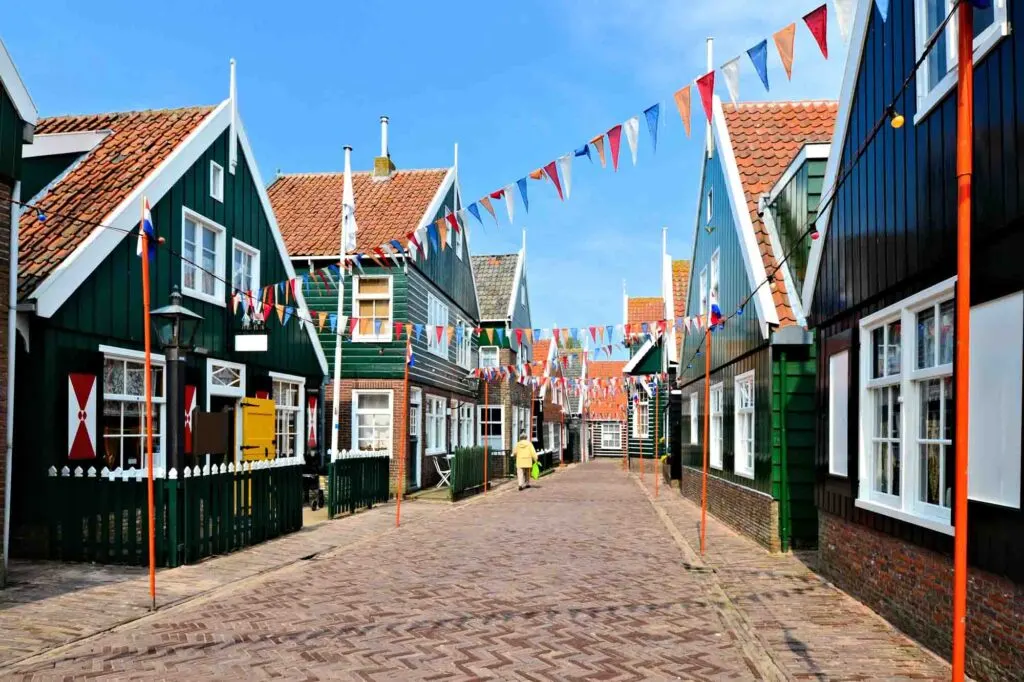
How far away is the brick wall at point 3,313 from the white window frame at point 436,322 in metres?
14.5

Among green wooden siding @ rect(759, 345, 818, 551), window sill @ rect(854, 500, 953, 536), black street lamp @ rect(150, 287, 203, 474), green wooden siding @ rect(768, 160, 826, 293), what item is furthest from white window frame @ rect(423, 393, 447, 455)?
window sill @ rect(854, 500, 953, 536)

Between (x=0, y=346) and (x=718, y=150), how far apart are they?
12.1 m

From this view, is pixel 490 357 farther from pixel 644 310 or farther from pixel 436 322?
pixel 644 310

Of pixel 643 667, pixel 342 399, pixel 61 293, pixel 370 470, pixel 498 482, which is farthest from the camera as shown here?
pixel 498 482

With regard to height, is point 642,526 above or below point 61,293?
below

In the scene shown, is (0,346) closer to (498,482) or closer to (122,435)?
(122,435)

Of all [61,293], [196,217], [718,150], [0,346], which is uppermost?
[718,150]

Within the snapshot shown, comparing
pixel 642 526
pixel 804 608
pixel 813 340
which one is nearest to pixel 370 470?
pixel 642 526

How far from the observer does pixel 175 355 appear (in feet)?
37.3

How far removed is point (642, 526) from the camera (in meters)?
16.3

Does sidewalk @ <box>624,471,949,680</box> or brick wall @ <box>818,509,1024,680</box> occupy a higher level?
brick wall @ <box>818,509,1024,680</box>

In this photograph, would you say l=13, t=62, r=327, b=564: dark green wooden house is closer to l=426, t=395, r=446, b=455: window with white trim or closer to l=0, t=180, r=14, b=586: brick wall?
l=0, t=180, r=14, b=586: brick wall

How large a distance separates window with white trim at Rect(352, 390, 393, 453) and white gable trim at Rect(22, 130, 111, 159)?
926 centimetres

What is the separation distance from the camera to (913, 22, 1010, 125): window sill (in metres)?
5.71
